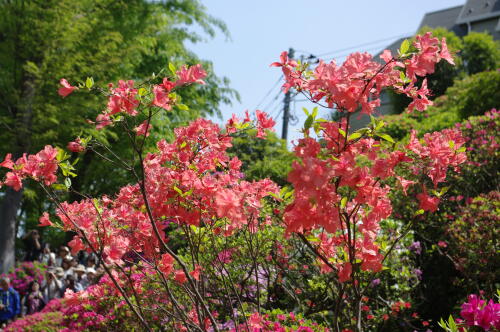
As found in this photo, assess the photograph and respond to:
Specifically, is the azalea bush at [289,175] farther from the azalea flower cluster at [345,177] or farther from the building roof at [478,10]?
the building roof at [478,10]

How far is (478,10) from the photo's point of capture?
30.8 metres

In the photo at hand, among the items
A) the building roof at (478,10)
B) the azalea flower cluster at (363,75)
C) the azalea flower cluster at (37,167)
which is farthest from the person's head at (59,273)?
the building roof at (478,10)

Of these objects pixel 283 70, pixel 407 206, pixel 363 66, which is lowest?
pixel 363 66

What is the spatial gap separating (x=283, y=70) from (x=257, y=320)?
1.73 m

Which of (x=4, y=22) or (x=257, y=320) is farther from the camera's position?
(x=4, y=22)

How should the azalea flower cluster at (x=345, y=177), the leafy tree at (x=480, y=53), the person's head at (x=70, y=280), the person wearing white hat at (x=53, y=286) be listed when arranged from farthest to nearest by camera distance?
the leafy tree at (x=480, y=53) → the person wearing white hat at (x=53, y=286) → the person's head at (x=70, y=280) → the azalea flower cluster at (x=345, y=177)

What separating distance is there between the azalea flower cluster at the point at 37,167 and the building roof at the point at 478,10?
3274 cm

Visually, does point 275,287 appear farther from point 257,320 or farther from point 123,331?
point 257,320

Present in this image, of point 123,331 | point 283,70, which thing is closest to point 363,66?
point 283,70

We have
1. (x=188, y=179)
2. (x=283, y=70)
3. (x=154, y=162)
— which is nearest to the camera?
(x=283, y=70)

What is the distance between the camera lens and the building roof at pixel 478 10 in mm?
29678

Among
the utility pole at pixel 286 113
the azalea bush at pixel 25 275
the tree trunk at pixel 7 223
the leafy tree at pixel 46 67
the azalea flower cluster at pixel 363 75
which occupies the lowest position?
the azalea flower cluster at pixel 363 75

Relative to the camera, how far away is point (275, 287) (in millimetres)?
5719

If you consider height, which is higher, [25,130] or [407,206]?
[25,130]
